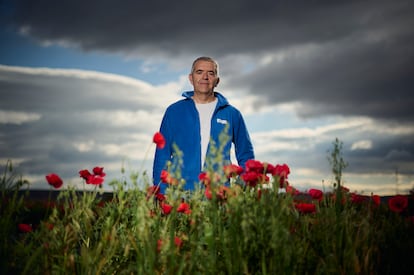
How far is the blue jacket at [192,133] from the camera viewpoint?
5.73 meters

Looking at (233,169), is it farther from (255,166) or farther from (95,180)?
(95,180)

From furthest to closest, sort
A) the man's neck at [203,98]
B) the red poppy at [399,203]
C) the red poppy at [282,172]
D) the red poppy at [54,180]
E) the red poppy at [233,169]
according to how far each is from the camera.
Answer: the man's neck at [203,98] < the red poppy at [399,203] < the red poppy at [54,180] < the red poppy at [282,172] < the red poppy at [233,169]

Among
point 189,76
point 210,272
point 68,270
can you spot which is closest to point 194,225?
point 210,272

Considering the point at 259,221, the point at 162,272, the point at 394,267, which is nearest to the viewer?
the point at 259,221

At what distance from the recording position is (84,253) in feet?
11.6

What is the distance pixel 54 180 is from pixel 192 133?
258 centimetres

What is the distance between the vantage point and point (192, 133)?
595 cm

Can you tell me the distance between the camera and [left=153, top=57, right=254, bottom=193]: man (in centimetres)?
574

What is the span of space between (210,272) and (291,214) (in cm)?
93

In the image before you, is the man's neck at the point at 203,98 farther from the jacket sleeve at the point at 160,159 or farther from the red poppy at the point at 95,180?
the red poppy at the point at 95,180

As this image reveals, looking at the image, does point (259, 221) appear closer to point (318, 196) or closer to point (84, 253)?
point (318, 196)

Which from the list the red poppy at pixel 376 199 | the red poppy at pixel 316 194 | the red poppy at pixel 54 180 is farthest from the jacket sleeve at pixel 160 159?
the red poppy at pixel 376 199

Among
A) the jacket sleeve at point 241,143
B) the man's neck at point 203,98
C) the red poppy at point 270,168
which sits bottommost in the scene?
the red poppy at point 270,168

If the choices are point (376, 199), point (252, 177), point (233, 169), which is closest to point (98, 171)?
point (233, 169)
